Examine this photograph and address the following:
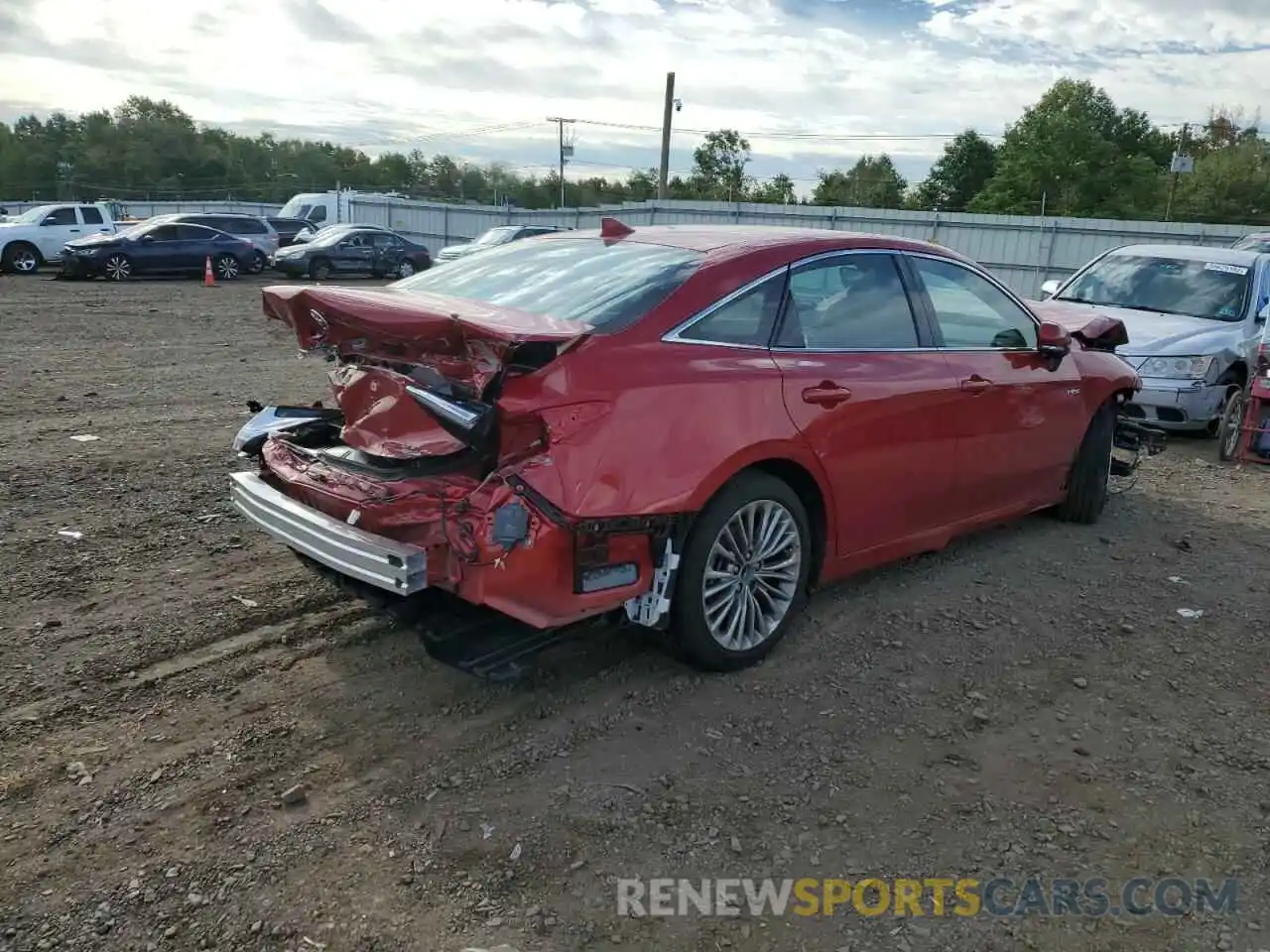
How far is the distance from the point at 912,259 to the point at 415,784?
3251mm

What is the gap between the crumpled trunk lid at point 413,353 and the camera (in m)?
3.26

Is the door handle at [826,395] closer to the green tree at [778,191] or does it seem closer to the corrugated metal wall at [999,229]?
the corrugated metal wall at [999,229]

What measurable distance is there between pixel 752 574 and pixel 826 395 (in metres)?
0.80

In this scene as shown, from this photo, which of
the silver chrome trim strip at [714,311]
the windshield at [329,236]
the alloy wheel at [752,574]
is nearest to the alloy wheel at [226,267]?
the windshield at [329,236]

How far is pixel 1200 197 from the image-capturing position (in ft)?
176

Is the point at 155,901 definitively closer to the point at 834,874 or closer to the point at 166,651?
the point at 166,651

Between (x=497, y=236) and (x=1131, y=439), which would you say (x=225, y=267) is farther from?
(x=1131, y=439)

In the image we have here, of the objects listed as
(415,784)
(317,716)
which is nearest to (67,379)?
(317,716)

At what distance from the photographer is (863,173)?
71125mm

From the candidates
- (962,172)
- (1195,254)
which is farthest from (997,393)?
(962,172)

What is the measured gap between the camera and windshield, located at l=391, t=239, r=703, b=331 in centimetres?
372

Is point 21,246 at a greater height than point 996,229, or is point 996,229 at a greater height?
point 996,229

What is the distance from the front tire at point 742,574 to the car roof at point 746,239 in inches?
38.6

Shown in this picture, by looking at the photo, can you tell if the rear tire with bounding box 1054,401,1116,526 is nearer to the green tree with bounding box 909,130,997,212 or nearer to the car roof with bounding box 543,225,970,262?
the car roof with bounding box 543,225,970,262
